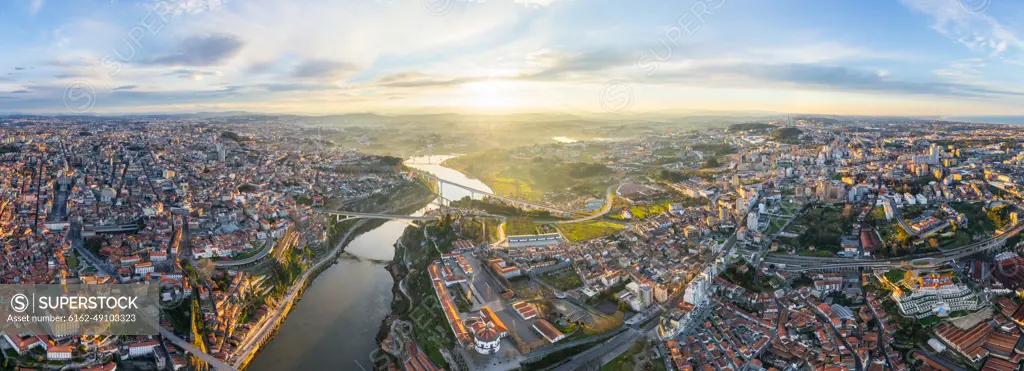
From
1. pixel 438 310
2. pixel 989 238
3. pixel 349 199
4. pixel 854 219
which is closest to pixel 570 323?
pixel 438 310

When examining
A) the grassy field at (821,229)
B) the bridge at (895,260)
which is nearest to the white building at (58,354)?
the bridge at (895,260)

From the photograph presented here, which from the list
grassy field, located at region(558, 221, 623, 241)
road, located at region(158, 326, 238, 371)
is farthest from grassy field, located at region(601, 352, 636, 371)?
road, located at region(158, 326, 238, 371)

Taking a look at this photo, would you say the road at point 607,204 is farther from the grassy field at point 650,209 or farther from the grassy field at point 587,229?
the grassy field at point 650,209

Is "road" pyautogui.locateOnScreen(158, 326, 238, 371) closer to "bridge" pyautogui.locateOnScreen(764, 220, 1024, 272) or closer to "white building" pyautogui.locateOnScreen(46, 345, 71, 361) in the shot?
"white building" pyautogui.locateOnScreen(46, 345, 71, 361)

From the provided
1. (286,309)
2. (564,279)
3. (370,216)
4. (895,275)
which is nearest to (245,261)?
(286,309)

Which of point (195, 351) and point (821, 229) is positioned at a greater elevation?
point (821, 229)

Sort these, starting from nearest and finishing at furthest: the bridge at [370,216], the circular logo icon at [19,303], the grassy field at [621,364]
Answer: the grassy field at [621,364], the circular logo icon at [19,303], the bridge at [370,216]

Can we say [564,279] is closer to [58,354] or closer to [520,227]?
[520,227]
